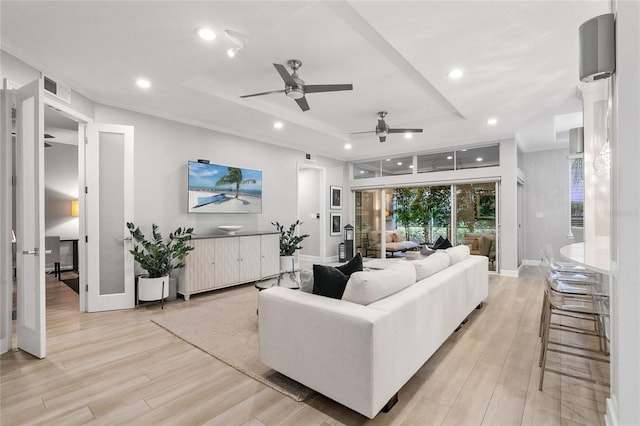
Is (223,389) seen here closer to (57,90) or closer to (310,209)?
(57,90)

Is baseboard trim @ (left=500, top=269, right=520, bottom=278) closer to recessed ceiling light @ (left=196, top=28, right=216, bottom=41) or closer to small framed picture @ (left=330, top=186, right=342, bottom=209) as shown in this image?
small framed picture @ (left=330, top=186, right=342, bottom=209)

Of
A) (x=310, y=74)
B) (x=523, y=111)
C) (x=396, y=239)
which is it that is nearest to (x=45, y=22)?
(x=310, y=74)

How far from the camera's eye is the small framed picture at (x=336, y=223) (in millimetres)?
7820

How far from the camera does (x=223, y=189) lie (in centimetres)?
512

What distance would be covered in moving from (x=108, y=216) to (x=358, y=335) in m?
3.69

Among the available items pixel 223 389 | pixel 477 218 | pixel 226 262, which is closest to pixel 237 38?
pixel 223 389

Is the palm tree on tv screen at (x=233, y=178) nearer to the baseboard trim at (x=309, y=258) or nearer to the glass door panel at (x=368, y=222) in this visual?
the baseboard trim at (x=309, y=258)

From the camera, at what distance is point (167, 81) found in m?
3.39

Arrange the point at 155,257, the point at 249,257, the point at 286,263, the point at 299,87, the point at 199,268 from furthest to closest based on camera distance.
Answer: the point at 286,263, the point at 249,257, the point at 199,268, the point at 155,257, the point at 299,87

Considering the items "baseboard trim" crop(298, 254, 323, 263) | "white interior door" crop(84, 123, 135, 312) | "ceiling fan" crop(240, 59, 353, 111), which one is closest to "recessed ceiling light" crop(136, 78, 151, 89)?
"white interior door" crop(84, 123, 135, 312)

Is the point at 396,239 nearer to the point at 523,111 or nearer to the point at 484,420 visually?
the point at 523,111

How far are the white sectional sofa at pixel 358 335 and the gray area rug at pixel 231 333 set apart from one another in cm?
15

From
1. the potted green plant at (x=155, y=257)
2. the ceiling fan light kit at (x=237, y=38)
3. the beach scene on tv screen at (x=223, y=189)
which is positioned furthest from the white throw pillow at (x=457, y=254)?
the beach scene on tv screen at (x=223, y=189)

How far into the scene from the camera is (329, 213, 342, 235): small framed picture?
782 cm
